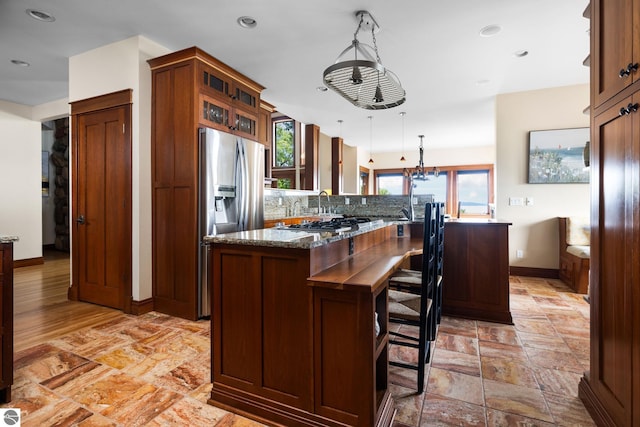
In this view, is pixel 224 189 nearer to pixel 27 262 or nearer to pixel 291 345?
pixel 291 345

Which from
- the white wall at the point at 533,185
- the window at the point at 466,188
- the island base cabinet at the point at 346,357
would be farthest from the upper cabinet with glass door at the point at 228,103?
the window at the point at 466,188

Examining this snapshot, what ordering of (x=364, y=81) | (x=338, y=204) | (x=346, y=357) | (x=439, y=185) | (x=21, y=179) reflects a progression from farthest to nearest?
1. (x=439, y=185)
2. (x=21, y=179)
3. (x=338, y=204)
4. (x=364, y=81)
5. (x=346, y=357)

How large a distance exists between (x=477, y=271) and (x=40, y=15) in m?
4.64

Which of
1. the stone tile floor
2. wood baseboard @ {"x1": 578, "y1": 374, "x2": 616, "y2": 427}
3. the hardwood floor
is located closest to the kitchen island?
the stone tile floor

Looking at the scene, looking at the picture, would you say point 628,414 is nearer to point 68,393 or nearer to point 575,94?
point 68,393

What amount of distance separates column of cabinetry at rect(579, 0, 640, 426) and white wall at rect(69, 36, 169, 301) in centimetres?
361

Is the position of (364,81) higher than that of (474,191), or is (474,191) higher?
(364,81)

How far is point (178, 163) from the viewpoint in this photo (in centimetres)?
320

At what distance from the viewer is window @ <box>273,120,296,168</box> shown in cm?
900

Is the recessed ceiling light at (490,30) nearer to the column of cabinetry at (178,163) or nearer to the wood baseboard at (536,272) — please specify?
the column of cabinetry at (178,163)

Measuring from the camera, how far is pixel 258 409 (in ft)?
5.45

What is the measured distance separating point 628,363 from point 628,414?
0.21 metres

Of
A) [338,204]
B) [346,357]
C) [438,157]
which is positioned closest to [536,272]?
[338,204]

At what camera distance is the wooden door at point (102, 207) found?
3.28 meters
